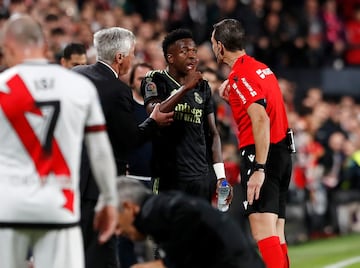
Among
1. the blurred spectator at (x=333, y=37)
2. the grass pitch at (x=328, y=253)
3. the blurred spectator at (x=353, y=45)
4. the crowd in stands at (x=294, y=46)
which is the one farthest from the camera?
the blurred spectator at (x=353, y=45)

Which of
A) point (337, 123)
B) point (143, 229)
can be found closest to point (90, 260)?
point (143, 229)

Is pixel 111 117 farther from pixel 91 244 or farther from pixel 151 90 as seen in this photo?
pixel 151 90

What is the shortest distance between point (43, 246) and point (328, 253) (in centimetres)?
923

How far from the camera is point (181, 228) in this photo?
646 cm

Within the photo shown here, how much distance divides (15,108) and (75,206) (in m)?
0.66

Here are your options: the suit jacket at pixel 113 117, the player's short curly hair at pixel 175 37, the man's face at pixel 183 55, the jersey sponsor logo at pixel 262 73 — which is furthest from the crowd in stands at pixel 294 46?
the suit jacket at pixel 113 117

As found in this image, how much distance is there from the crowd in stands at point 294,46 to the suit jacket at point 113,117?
4.17 metres

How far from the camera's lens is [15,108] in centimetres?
625

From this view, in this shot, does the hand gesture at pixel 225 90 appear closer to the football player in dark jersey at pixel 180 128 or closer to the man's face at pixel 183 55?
the football player in dark jersey at pixel 180 128

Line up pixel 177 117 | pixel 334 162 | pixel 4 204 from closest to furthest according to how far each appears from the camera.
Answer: pixel 4 204, pixel 177 117, pixel 334 162

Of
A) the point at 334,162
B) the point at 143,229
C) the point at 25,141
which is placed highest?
the point at 25,141

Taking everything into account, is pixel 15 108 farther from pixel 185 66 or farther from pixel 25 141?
pixel 185 66

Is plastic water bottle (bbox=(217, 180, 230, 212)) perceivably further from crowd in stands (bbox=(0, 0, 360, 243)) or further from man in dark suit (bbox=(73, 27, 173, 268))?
crowd in stands (bbox=(0, 0, 360, 243))

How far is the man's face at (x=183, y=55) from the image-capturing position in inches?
365
